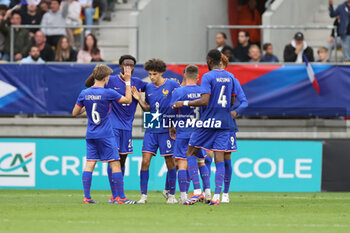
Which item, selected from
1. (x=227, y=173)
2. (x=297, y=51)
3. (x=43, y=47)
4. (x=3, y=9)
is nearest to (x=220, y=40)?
(x=297, y=51)

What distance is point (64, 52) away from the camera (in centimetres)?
1914

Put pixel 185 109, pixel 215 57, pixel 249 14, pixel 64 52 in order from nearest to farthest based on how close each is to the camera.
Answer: pixel 215 57, pixel 185 109, pixel 64 52, pixel 249 14

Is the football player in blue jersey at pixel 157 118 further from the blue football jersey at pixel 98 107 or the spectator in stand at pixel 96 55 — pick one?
the spectator in stand at pixel 96 55

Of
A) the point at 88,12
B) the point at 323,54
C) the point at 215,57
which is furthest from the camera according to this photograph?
the point at 88,12

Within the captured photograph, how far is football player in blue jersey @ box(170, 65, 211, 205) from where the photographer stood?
12.2 m

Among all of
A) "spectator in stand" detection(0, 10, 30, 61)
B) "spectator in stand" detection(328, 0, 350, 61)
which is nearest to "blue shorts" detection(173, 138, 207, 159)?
"spectator in stand" detection(328, 0, 350, 61)

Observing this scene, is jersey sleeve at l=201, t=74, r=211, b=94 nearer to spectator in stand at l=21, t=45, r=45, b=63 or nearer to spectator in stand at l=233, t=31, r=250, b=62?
spectator in stand at l=233, t=31, r=250, b=62

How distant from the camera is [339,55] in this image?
18.7 metres

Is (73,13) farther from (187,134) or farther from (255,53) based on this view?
(187,134)

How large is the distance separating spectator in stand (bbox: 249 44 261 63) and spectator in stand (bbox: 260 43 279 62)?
0.10 metres

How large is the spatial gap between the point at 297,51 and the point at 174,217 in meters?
9.31

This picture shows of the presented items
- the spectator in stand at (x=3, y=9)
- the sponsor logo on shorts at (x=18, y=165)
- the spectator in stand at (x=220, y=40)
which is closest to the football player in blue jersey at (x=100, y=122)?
the sponsor logo on shorts at (x=18, y=165)

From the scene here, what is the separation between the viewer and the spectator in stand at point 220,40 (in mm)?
18484

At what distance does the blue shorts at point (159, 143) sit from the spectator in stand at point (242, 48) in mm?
6443
